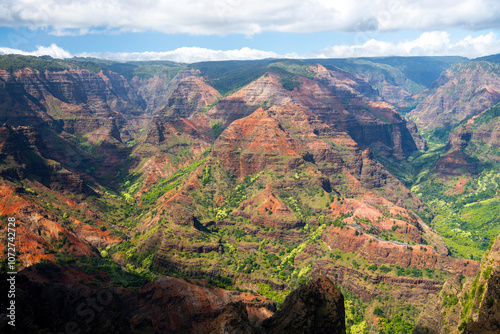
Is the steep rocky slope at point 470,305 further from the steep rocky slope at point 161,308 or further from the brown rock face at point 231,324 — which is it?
the brown rock face at point 231,324

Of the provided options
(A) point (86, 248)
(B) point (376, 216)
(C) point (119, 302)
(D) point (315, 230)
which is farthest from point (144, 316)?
(B) point (376, 216)

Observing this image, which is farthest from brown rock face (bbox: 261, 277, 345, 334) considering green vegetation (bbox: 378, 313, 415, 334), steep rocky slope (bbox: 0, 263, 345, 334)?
green vegetation (bbox: 378, 313, 415, 334)

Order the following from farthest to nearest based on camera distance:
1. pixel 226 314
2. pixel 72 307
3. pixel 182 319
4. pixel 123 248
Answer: pixel 123 248 < pixel 182 319 < pixel 72 307 < pixel 226 314

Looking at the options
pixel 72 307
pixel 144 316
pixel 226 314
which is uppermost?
pixel 226 314

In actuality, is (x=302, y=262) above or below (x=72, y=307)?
below

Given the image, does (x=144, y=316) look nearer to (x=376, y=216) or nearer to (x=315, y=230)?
(x=315, y=230)

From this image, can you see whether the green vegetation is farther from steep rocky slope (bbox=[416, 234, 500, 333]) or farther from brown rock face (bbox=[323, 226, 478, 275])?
steep rocky slope (bbox=[416, 234, 500, 333])

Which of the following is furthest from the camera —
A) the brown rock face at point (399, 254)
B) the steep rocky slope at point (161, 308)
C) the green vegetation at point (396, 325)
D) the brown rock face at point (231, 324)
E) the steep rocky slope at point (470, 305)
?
the brown rock face at point (399, 254)

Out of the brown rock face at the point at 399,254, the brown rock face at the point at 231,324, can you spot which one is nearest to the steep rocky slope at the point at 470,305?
the brown rock face at the point at 231,324
